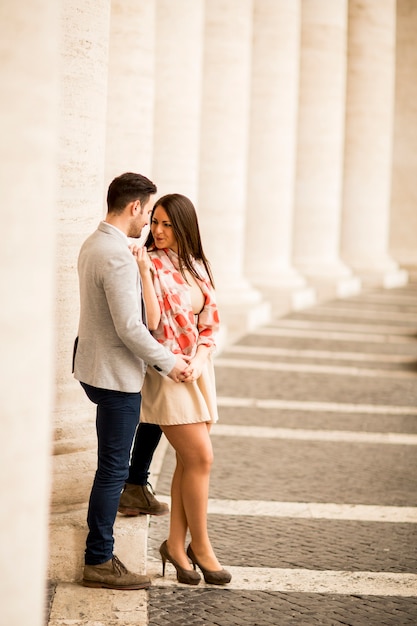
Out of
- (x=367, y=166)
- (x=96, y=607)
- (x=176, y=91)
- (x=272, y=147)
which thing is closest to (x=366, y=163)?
(x=367, y=166)

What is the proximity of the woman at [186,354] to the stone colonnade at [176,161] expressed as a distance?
1.46 feet

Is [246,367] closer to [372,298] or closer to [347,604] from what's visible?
[347,604]

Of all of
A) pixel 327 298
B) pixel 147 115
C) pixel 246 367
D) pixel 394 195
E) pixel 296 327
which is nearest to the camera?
pixel 147 115

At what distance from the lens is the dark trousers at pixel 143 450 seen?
23.2ft

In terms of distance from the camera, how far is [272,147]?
24797 millimetres

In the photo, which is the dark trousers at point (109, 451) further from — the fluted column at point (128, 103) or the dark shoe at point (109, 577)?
the fluted column at point (128, 103)

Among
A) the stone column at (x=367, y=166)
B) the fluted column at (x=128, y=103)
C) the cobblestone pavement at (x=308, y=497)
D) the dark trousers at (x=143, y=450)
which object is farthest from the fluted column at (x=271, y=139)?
the dark trousers at (x=143, y=450)

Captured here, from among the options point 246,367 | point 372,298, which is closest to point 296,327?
point 246,367

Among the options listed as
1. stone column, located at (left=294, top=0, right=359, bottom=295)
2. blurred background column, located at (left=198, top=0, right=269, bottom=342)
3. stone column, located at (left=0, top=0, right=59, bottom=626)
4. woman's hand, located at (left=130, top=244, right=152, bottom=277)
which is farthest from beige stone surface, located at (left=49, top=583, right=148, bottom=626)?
stone column, located at (left=294, top=0, right=359, bottom=295)

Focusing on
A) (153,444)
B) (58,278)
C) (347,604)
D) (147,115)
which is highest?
(147,115)

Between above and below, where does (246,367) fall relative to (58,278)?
below

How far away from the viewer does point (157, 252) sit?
21.6ft

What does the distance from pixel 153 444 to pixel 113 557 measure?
0.90 m

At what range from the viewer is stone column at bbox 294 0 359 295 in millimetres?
29312
